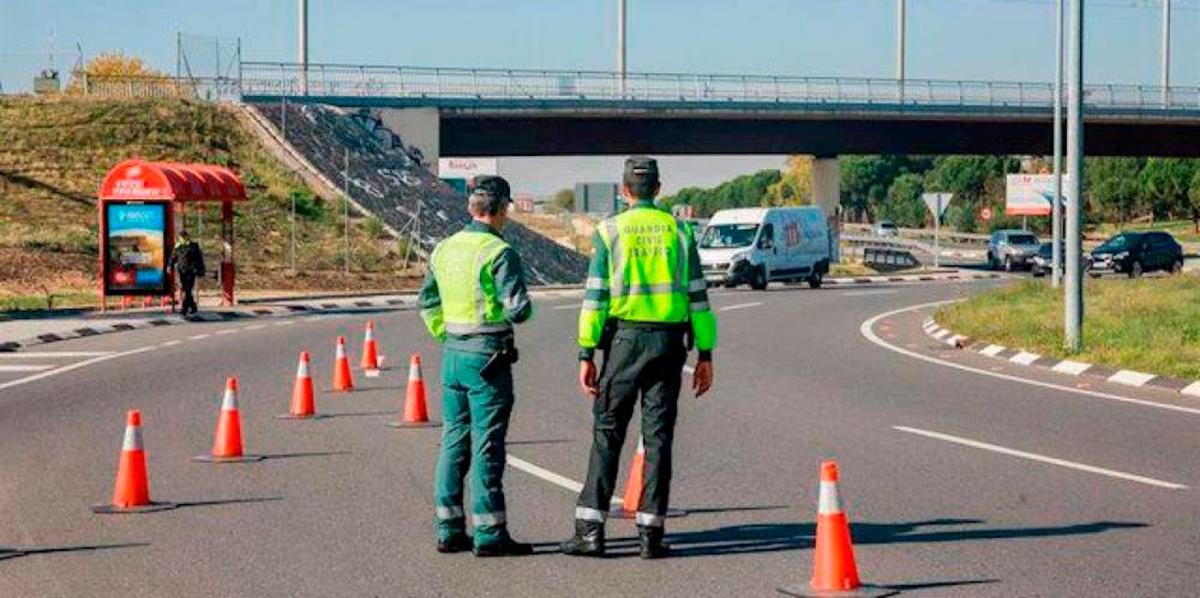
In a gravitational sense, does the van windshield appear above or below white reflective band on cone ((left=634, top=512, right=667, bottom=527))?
above

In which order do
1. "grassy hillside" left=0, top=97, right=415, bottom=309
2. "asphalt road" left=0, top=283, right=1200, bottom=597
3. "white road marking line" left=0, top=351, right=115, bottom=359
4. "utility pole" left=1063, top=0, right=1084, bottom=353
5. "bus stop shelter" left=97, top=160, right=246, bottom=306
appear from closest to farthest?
"asphalt road" left=0, top=283, right=1200, bottom=597 → "utility pole" left=1063, top=0, right=1084, bottom=353 → "white road marking line" left=0, top=351, right=115, bottom=359 → "bus stop shelter" left=97, top=160, right=246, bottom=306 → "grassy hillside" left=0, top=97, right=415, bottom=309

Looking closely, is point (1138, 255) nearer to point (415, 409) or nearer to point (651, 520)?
point (415, 409)

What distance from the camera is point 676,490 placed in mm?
12469

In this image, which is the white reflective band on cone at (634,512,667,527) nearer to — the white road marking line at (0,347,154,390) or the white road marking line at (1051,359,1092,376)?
the white road marking line at (0,347,154,390)

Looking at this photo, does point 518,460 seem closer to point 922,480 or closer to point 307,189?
point 922,480

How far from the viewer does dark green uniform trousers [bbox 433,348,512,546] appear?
991 centimetres

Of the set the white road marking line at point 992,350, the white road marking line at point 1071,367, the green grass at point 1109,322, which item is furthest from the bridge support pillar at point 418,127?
the white road marking line at point 1071,367

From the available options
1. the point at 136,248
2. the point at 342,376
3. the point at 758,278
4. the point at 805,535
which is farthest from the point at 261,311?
the point at 805,535

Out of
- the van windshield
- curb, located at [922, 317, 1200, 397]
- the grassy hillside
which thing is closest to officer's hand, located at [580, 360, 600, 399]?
curb, located at [922, 317, 1200, 397]

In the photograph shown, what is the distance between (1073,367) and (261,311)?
2211 centimetres

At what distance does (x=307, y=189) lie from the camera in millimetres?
66500

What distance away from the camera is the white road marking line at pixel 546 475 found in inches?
496

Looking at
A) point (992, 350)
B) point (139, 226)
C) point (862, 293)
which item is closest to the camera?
point (992, 350)

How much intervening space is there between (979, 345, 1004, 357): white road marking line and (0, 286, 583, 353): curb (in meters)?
13.8
